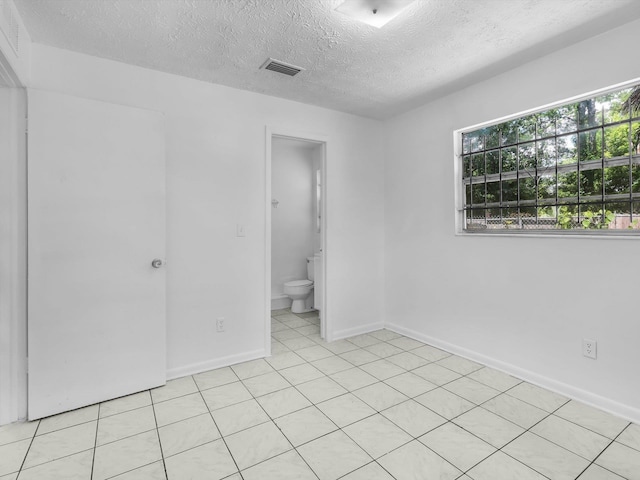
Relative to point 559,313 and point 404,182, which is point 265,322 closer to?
point 404,182

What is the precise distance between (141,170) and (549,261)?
116 inches

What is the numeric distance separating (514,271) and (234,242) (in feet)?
7.40

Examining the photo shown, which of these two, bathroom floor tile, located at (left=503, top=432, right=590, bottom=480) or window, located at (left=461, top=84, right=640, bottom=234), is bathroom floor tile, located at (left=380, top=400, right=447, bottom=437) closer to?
bathroom floor tile, located at (left=503, top=432, right=590, bottom=480)

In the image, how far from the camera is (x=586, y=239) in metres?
2.16

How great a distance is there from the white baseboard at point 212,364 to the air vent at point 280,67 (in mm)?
2326

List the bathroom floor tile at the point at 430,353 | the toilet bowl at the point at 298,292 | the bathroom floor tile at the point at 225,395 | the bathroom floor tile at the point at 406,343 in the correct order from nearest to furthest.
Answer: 1. the bathroom floor tile at the point at 225,395
2. the bathroom floor tile at the point at 430,353
3. the bathroom floor tile at the point at 406,343
4. the toilet bowl at the point at 298,292

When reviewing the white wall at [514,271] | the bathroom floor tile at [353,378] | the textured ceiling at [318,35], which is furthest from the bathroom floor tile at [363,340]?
the textured ceiling at [318,35]

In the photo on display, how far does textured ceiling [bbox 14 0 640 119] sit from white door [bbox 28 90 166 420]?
421mm

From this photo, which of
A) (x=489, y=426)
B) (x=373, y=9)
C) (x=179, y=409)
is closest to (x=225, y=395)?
(x=179, y=409)

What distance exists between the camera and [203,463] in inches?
64.1

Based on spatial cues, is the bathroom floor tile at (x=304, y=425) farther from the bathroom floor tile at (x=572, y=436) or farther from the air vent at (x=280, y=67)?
the air vent at (x=280, y=67)

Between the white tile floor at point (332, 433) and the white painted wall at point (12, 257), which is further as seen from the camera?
the white painted wall at point (12, 257)

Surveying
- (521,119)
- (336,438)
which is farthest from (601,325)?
(336,438)

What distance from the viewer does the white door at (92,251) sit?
2021mm
